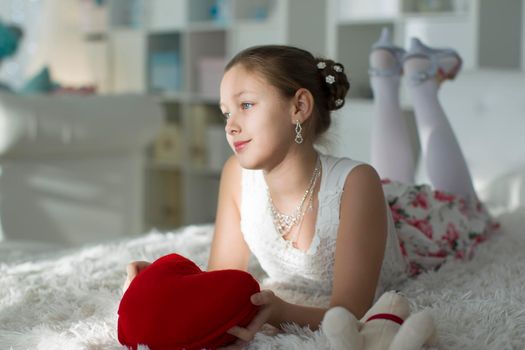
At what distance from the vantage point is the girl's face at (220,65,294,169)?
128cm

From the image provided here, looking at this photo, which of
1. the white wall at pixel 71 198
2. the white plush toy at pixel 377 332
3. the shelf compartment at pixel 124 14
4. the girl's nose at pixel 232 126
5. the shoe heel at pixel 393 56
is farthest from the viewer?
the shelf compartment at pixel 124 14

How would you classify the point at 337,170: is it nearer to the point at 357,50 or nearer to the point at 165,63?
the point at 357,50

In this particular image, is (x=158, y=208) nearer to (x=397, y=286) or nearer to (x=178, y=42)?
(x=178, y=42)

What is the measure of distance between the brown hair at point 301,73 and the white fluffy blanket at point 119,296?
35 centimetres

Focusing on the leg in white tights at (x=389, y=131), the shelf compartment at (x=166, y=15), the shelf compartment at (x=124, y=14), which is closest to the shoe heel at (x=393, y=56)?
the leg in white tights at (x=389, y=131)

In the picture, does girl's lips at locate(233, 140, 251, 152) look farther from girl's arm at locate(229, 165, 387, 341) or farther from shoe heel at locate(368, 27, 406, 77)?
shoe heel at locate(368, 27, 406, 77)

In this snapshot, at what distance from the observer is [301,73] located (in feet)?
4.37

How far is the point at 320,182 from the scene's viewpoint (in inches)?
54.4

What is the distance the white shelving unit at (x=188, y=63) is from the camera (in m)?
3.59

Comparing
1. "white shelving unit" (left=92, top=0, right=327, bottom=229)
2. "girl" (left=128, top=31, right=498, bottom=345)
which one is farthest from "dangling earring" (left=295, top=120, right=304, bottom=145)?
"white shelving unit" (left=92, top=0, right=327, bottom=229)

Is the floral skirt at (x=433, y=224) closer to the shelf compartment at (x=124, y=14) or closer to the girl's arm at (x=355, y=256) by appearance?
the girl's arm at (x=355, y=256)

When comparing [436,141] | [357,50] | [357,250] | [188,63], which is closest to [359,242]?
[357,250]

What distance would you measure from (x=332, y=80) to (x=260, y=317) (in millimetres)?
483

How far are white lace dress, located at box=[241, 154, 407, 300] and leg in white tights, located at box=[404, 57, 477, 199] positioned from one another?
51cm
